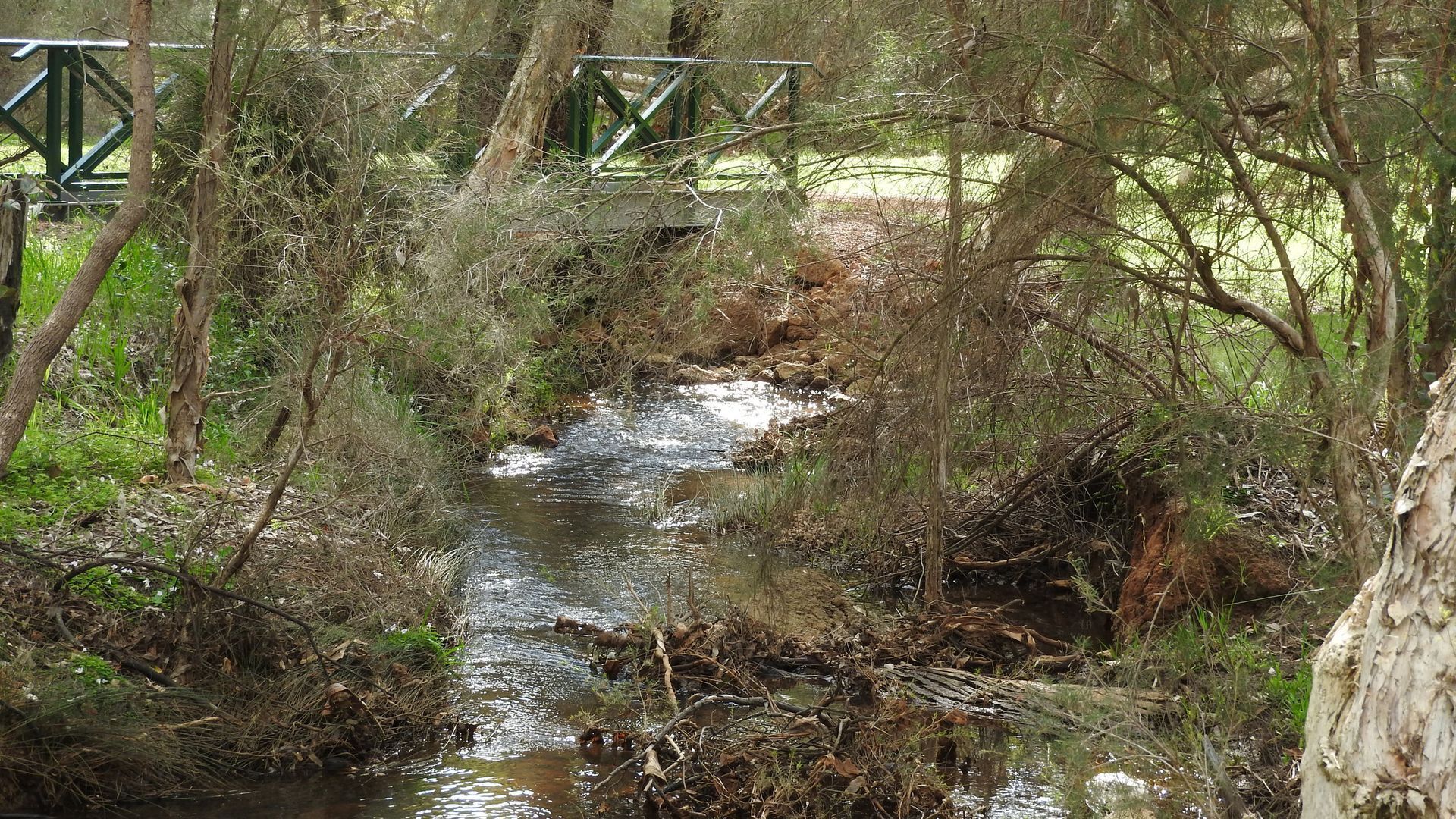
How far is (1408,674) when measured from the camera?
5.99 feet

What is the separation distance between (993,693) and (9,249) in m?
Answer: 4.77

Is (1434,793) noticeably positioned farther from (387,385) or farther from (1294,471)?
(387,385)

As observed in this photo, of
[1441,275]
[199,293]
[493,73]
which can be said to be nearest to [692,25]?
[493,73]

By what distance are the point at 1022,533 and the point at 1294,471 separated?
265cm

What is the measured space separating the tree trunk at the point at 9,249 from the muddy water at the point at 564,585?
88.6 inches

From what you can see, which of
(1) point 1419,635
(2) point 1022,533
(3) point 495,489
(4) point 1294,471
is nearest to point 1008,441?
(2) point 1022,533

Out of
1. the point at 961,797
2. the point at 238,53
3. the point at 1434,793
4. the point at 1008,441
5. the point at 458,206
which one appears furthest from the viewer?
the point at 1008,441

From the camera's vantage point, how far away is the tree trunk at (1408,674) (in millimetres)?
1782

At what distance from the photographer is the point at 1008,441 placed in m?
6.75

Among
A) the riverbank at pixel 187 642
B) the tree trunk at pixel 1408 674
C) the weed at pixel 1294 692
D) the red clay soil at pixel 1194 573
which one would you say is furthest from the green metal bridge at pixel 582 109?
the tree trunk at pixel 1408 674

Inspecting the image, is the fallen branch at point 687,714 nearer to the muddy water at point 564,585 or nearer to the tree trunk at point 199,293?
the muddy water at point 564,585

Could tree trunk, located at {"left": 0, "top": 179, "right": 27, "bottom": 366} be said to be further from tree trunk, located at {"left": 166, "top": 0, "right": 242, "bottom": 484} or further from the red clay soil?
the red clay soil

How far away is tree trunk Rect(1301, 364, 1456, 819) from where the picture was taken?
1782 millimetres

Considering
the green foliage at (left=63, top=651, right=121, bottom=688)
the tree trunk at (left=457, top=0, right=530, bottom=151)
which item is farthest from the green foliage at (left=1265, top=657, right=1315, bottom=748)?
the tree trunk at (left=457, top=0, right=530, bottom=151)
